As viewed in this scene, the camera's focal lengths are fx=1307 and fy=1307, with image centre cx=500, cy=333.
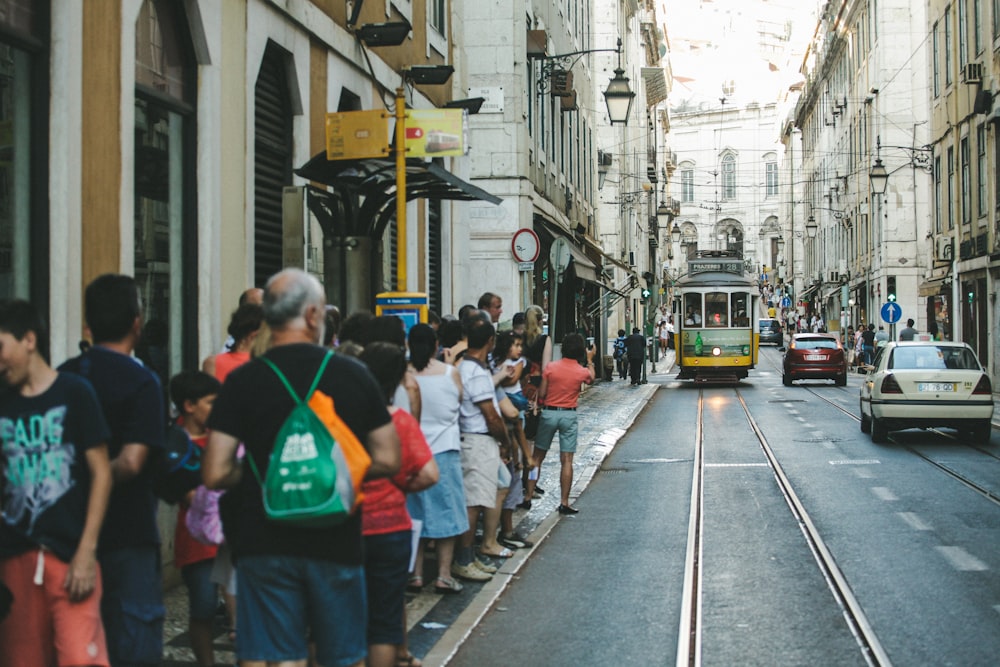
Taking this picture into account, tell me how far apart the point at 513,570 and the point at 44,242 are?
12.5ft

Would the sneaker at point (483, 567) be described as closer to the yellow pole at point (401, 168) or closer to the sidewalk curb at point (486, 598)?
the sidewalk curb at point (486, 598)

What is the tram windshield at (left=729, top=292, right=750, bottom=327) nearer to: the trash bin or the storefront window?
the trash bin

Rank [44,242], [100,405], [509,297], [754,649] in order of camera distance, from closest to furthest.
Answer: [100,405] → [754,649] → [44,242] → [509,297]

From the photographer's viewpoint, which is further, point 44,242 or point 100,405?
point 44,242

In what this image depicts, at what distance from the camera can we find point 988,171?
31.9 metres

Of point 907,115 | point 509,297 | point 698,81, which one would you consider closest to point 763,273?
point 698,81

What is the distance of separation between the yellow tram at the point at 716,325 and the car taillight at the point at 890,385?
19.0m

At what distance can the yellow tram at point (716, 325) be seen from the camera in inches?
1463

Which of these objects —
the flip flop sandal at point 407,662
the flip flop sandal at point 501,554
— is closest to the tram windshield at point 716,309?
the flip flop sandal at point 501,554

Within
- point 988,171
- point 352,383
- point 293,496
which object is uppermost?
point 988,171

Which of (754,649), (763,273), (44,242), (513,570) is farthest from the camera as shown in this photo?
(763,273)

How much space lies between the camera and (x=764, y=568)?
9.07 meters

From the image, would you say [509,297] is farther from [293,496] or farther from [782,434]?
[293,496]

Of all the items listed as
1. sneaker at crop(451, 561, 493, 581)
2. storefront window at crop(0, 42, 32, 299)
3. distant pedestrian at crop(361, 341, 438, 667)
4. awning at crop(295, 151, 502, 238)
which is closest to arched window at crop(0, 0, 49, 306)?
storefront window at crop(0, 42, 32, 299)
